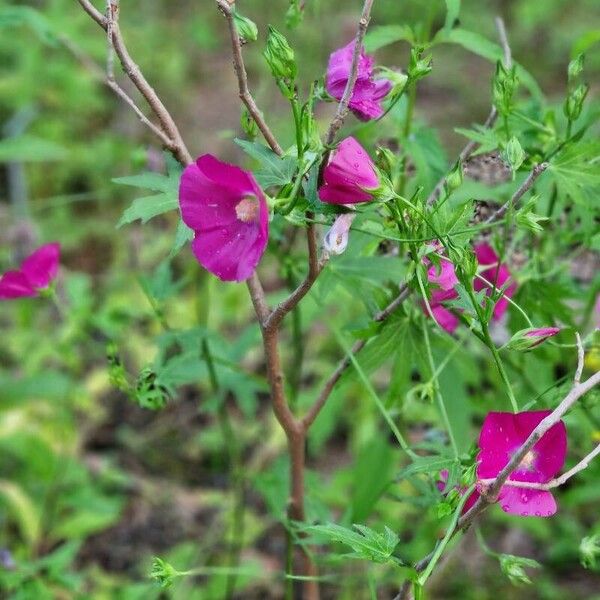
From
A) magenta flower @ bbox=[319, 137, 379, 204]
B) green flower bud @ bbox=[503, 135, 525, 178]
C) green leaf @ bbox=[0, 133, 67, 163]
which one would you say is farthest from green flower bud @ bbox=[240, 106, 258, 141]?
green leaf @ bbox=[0, 133, 67, 163]

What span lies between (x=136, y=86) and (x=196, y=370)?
0.48m

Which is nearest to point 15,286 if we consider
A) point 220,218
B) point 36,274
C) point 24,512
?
point 36,274

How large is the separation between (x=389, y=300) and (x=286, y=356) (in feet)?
4.08

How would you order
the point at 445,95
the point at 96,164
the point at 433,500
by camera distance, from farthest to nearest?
1. the point at 445,95
2. the point at 96,164
3. the point at 433,500

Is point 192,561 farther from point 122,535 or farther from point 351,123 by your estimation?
point 351,123

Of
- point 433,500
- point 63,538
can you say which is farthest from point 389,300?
point 63,538

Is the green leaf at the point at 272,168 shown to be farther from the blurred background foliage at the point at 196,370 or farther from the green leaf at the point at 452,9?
the green leaf at the point at 452,9

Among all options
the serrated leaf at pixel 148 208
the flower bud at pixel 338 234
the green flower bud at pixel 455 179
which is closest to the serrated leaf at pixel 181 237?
the serrated leaf at pixel 148 208

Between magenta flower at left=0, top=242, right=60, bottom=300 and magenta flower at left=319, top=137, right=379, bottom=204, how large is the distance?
21.2 inches

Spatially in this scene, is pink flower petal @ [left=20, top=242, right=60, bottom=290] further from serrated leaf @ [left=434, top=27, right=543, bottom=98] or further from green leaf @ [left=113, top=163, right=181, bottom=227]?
serrated leaf @ [left=434, top=27, right=543, bottom=98]

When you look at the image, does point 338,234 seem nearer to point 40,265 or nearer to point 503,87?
point 503,87

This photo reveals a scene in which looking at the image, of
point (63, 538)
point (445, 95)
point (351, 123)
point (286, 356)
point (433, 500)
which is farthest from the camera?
point (445, 95)

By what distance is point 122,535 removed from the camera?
2.05 m

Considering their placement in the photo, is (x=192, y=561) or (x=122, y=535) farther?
(x=122, y=535)
